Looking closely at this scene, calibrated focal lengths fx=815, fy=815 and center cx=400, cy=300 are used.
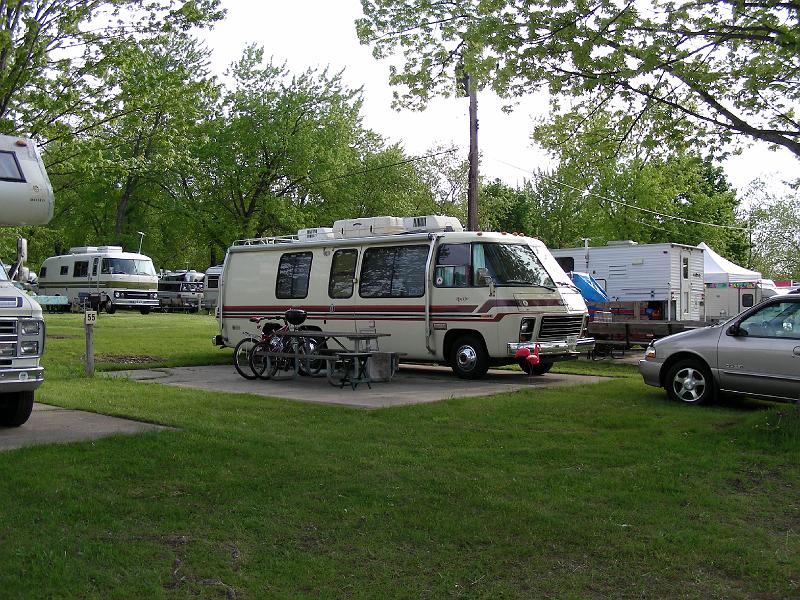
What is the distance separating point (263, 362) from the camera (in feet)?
45.1

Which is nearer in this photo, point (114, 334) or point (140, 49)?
point (140, 49)

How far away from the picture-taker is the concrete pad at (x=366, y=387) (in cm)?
1141

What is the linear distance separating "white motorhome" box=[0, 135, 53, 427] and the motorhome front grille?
804 centimetres

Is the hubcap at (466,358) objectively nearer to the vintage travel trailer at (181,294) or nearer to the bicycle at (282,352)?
the bicycle at (282,352)

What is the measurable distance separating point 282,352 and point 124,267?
1022 inches

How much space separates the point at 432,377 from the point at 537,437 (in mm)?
6634

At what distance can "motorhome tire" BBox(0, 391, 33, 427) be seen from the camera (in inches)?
336

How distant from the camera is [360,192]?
48.9 metres

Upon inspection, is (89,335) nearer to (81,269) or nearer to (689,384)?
(689,384)

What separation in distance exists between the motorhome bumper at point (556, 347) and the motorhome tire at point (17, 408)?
762 cm

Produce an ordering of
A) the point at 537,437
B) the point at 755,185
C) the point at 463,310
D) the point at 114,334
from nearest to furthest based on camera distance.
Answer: the point at 537,437 → the point at 463,310 → the point at 114,334 → the point at 755,185

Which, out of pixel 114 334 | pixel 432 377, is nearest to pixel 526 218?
pixel 114 334

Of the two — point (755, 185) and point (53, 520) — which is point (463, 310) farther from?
point (755, 185)

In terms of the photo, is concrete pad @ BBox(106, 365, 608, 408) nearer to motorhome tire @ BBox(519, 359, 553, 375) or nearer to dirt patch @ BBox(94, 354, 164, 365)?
motorhome tire @ BBox(519, 359, 553, 375)
